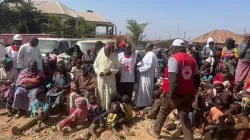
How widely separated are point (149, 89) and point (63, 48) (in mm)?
6675

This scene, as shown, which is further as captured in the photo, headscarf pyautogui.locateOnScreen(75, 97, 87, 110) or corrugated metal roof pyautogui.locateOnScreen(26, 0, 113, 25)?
corrugated metal roof pyautogui.locateOnScreen(26, 0, 113, 25)

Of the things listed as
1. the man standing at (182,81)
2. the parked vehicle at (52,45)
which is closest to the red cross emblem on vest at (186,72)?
the man standing at (182,81)

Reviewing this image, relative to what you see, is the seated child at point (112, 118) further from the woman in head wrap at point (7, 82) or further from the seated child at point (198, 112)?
the woman in head wrap at point (7, 82)

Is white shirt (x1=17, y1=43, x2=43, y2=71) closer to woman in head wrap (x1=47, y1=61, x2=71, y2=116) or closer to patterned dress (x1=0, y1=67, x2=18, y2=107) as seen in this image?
patterned dress (x1=0, y1=67, x2=18, y2=107)

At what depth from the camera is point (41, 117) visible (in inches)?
241

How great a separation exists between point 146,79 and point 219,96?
1816 millimetres

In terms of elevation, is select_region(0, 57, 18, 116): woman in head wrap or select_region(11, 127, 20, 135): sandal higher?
select_region(0, 57, 18, 116): woman in head wrap

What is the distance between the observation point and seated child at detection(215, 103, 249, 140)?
5.20 metres

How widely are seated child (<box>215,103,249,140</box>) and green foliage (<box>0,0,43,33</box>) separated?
23.6 metres

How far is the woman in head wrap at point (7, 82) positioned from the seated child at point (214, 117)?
174 inches

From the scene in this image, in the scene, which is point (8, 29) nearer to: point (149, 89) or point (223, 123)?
point (149, 89)

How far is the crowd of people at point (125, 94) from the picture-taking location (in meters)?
4.93

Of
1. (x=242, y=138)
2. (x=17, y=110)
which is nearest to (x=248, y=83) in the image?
(x=242, y=138)

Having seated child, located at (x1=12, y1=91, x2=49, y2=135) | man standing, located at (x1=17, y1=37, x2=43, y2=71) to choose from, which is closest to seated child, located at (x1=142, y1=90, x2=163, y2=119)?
seated child, located at (x1=12, y1=91, x2=49, y2=135)
